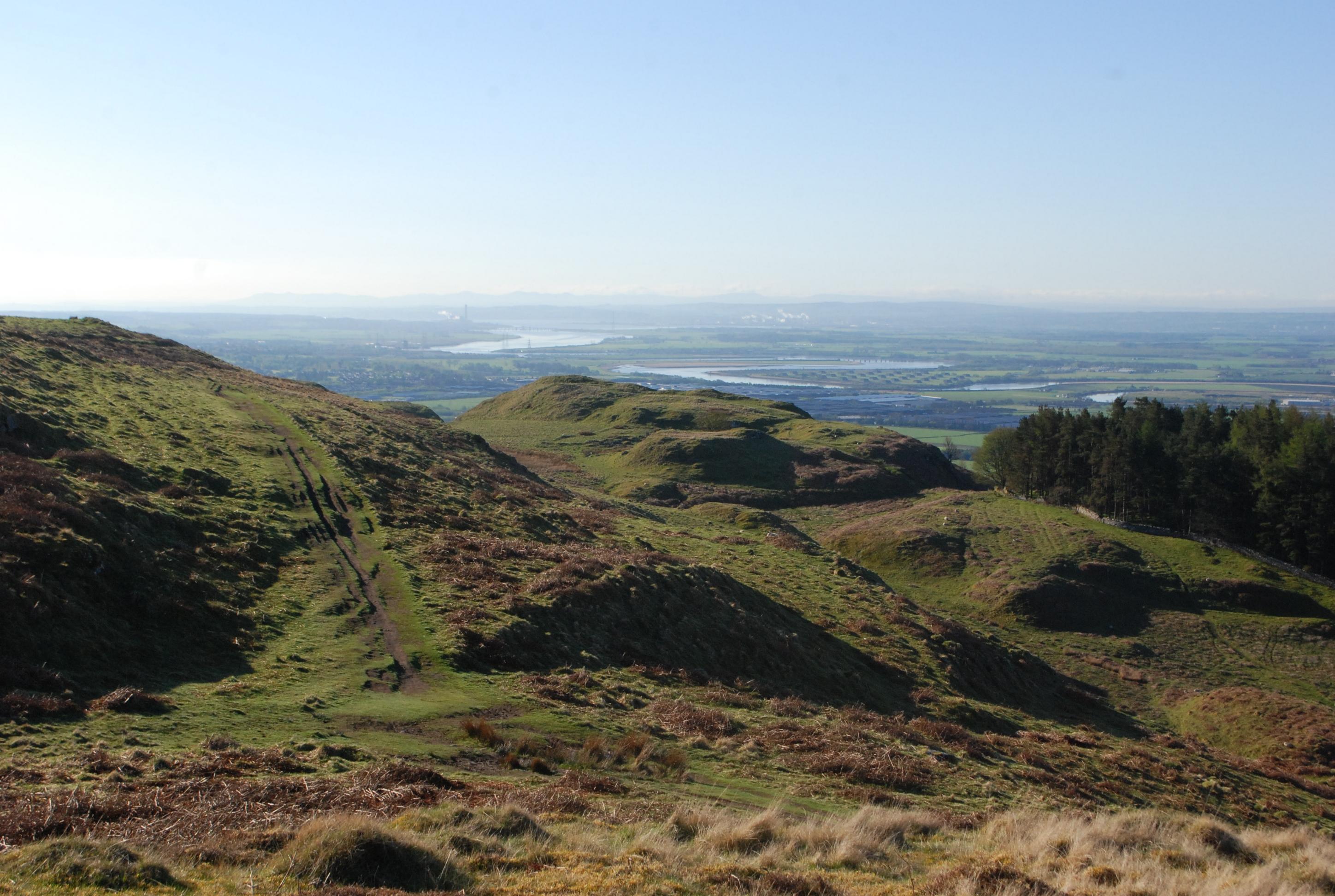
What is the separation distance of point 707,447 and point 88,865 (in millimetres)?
77398

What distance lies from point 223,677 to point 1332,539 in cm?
6774

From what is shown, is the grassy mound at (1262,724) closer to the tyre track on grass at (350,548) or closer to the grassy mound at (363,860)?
the tyre track on grass at (350,548)

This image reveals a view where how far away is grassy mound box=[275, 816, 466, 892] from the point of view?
30.4 ft

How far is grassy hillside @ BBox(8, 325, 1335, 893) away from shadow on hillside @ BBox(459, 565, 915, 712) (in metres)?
0.13

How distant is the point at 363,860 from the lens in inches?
372

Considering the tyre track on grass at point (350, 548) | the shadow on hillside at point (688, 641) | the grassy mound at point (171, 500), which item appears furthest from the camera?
the shadow on hillside at point (688, 641)

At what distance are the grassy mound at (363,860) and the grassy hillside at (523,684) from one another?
39 mm

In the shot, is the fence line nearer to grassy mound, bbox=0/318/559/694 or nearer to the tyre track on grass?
grassy mound, bbox=0/318/559/694

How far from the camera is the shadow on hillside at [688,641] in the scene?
2261cm

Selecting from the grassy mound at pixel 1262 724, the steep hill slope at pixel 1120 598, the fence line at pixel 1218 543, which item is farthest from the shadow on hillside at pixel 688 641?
the fence line at pixel 1218 543

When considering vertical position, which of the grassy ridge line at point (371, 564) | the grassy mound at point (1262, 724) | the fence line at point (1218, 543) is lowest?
the grassy mound at point (1262, 724)

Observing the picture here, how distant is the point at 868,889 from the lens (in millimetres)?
10812

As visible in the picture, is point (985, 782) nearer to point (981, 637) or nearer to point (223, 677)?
point (223, 677)

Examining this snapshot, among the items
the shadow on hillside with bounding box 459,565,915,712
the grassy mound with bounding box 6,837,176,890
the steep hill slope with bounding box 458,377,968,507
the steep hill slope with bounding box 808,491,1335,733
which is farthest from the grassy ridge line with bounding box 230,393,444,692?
the steep hill slope with bounding box 458,377,968,507
